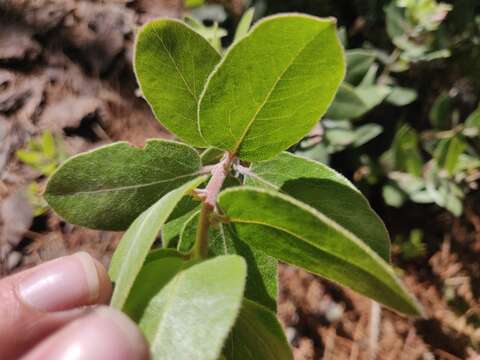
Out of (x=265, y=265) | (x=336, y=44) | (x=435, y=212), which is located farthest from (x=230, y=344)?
(x=435, y=212)

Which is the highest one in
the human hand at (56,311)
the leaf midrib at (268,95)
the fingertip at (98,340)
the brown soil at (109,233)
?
the leaf midrib at (268,95)

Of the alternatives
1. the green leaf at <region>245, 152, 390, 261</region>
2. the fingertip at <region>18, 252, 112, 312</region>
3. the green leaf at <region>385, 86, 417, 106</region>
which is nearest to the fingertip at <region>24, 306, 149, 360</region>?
the fingertip at <region>18, 252, 112, 312</region>

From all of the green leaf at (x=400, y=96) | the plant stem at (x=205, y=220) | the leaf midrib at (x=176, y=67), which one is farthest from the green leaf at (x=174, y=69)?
the green leaf at (x=400, y=96)

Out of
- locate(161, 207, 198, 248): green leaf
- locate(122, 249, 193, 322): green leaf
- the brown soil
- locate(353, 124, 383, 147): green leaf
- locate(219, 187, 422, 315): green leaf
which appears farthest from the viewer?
the brown soil

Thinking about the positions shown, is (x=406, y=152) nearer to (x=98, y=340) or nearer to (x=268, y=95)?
(x=268, y=95)

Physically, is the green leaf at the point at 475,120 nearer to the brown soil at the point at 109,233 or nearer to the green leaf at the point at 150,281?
the brown soil at the point at 109,233

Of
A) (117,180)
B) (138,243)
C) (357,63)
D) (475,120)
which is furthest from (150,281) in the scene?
(475,120)

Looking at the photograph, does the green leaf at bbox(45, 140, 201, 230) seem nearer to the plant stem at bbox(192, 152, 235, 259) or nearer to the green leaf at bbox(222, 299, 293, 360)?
the plant stem at bbox(192, 152, 235, 259)
